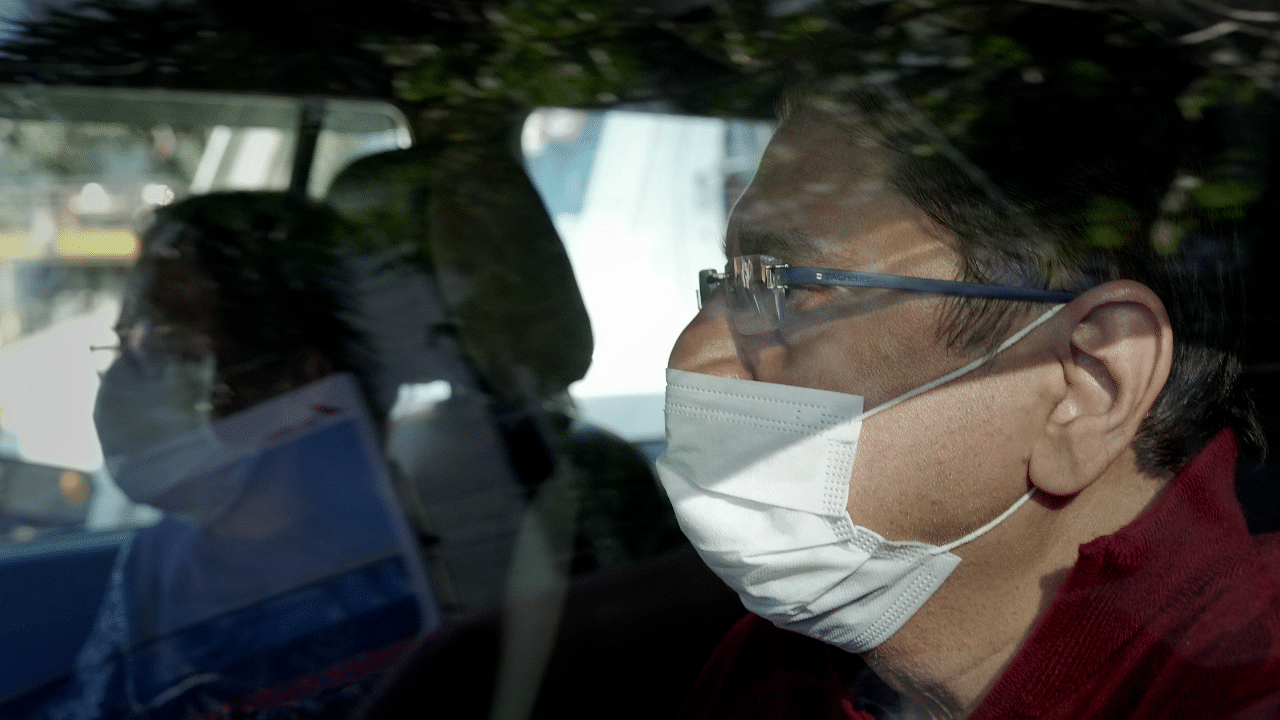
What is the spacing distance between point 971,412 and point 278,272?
114 cm

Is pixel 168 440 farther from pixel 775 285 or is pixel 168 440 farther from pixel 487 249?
pixel 775 285

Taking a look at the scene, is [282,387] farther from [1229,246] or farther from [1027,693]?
[1229,246]

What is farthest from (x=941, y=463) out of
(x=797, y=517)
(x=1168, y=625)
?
(x=1168, y=625)

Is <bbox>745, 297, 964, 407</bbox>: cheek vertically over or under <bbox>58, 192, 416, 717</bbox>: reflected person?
over

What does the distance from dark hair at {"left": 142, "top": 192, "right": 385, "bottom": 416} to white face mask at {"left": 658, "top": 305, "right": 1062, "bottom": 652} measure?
0.62 m

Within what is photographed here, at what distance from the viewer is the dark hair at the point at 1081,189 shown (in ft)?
4.45

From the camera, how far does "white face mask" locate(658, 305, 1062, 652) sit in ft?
4.73

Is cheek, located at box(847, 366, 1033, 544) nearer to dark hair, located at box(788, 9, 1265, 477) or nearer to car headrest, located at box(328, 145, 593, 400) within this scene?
dark hair, located at box(788, 9, 1265, 477)

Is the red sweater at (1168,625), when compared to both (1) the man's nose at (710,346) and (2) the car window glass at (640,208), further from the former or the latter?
(2) the car window glass at (640,208)

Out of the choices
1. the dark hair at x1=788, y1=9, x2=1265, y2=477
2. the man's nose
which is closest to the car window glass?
the man's nose

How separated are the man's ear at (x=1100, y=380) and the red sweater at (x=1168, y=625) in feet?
0.34

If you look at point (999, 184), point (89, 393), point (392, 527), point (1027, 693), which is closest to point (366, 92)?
point (89, 393)

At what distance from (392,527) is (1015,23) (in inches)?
51.1

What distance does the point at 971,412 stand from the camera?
1.40 m
